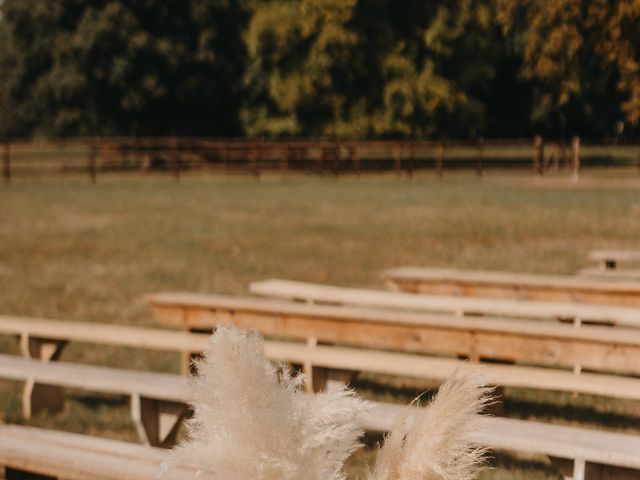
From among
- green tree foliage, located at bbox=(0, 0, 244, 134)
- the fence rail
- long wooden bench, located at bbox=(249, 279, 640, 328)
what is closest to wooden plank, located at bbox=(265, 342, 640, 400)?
long wooden bench, located at bbox=(249, 279, 640, 328)

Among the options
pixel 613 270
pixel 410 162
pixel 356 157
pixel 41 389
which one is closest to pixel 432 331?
pixel 41 389

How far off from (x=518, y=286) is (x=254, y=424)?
205 inches

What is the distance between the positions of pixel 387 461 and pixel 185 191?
2447 cm

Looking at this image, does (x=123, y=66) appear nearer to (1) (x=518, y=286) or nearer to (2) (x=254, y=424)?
(1) (x=518, y=286)

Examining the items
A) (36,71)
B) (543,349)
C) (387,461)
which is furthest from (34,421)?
(36,71)

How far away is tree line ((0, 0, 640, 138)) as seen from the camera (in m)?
35.1

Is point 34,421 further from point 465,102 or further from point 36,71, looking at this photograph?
point 36,71

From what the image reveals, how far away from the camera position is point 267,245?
12812 mm

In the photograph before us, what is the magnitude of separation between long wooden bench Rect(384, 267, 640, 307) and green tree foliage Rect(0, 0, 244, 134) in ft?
109

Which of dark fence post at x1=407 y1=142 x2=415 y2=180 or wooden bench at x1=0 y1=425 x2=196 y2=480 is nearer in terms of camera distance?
wooden bench at x1=0 y1=425 x2=196 y2=480

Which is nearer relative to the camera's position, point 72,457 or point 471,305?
point 72,457

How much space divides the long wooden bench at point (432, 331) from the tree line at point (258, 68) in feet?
90.8

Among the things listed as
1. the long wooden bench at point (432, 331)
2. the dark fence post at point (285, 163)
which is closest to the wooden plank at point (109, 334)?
the long wooden bench at point (432, 331)

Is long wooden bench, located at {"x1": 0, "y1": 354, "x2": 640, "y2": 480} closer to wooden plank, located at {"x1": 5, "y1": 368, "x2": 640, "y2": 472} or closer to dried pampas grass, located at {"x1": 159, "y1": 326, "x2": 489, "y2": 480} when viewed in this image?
wooden plank, located at {"x1": 5, "y1": 368, "x2": 640, "y2": 472}
